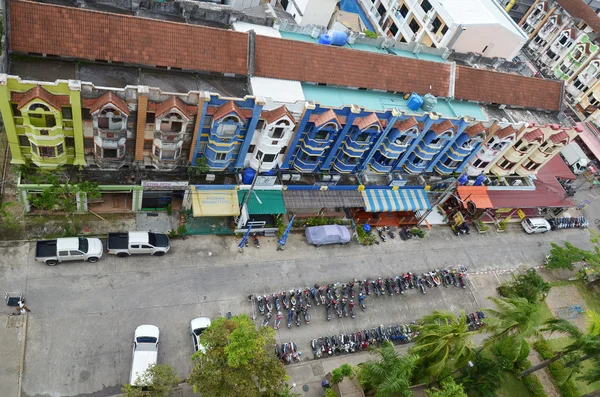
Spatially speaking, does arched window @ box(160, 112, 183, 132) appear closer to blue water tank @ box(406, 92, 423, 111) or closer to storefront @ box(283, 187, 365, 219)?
storefront @ box(283, 187, 365, 219)

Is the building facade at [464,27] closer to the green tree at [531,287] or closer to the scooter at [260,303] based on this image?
the green tree at [531,287]

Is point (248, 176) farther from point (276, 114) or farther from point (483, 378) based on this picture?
point (483, 378)

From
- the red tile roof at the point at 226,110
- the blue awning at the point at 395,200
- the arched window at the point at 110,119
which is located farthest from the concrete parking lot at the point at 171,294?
the red tile roof at the point at 226,110

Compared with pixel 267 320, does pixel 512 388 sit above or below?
below

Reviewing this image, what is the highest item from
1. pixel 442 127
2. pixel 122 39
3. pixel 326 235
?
pixel 122 39

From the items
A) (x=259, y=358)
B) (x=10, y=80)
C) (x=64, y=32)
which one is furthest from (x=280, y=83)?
(x=259, y=358)

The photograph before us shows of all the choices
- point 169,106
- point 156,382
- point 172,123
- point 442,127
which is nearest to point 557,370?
point 442,127

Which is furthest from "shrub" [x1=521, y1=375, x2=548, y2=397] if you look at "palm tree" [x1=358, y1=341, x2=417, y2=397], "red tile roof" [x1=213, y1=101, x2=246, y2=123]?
"red tile roof" [x1=213, y1=101, x2=246, y2=123]

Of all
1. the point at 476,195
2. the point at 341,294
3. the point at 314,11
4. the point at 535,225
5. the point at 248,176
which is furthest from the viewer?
the point at 535,225
